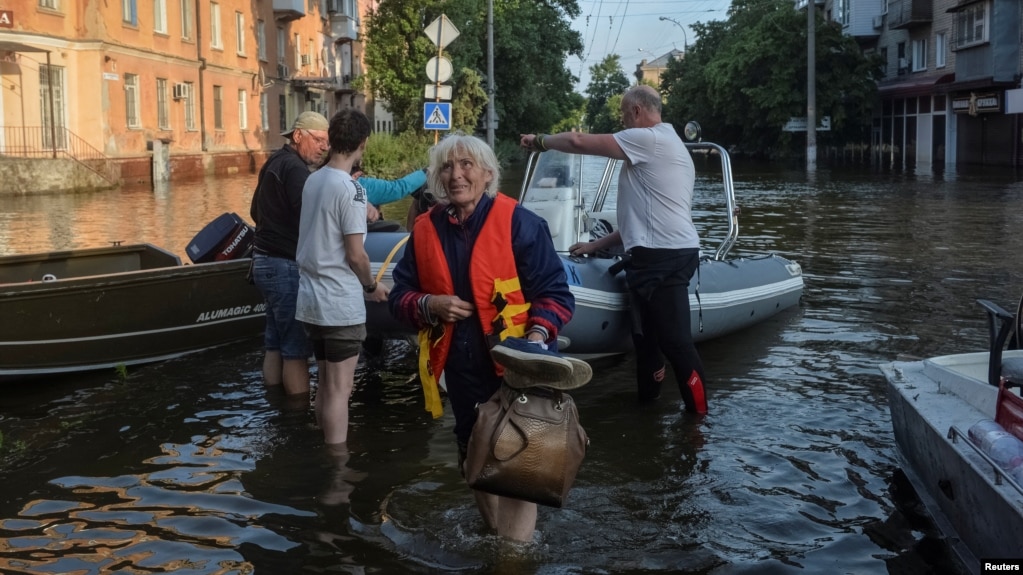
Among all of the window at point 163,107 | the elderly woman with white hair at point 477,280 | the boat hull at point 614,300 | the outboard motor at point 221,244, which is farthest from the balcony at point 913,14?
the elderly woman with white hair at point 477,280

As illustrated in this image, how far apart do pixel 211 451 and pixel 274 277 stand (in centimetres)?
112

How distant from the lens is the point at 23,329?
736 cm

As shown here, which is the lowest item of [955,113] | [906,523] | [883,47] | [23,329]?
[906,523]

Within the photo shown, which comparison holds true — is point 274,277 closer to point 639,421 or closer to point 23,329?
point 23,329

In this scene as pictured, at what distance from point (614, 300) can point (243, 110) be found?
35846mm

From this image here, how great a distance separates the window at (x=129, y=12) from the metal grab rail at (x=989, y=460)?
29825 millimetres

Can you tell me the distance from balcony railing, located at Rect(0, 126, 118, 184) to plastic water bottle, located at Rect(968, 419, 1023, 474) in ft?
82.3

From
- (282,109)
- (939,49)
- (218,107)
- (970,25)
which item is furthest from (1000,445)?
(282,109)

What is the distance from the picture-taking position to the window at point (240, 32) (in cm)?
4100

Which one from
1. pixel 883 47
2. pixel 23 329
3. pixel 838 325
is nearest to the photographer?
pixel 23 329

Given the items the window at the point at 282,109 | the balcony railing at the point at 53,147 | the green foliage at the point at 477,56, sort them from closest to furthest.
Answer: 1. the balcony railing at the point at 53,147
2. the green foliage at the point at 477,56
3. the window at the point at 282,109

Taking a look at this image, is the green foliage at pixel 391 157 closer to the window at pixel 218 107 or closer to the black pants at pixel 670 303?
the window at pixel 218 107

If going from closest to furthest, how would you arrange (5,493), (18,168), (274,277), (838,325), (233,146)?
(5,493)
(274,277)
(838,325)
(18,168)
(233,146)

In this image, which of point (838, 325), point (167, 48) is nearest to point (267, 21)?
point (167, 48)
